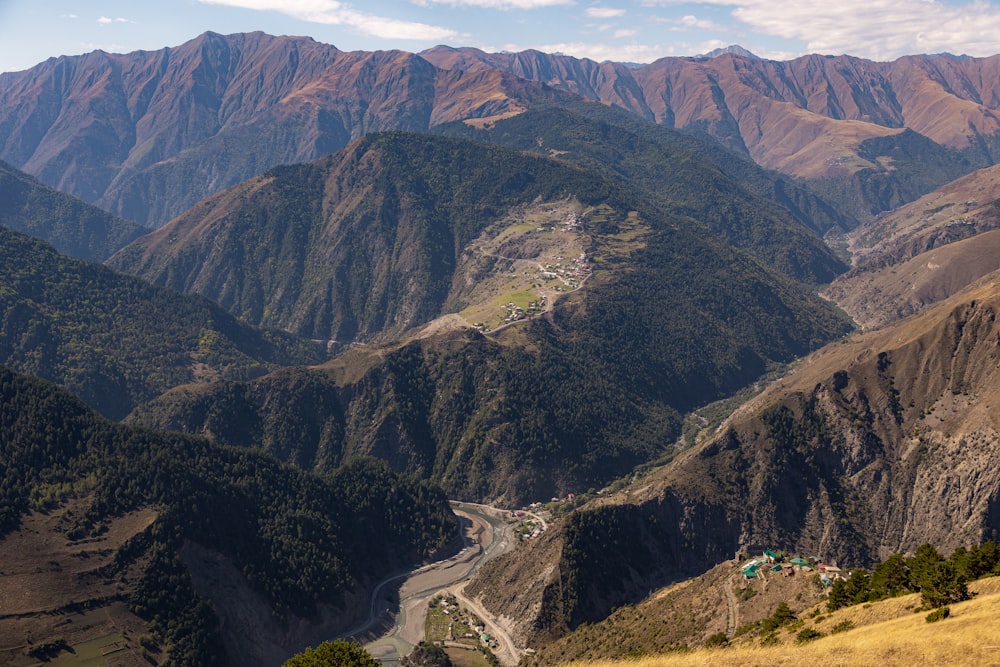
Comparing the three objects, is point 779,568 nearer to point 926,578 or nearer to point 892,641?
point 926,578

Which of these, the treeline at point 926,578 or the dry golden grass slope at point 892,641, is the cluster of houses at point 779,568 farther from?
the dry golden grass slope at point 892,641

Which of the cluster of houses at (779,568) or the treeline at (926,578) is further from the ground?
the treeline at (926,578)

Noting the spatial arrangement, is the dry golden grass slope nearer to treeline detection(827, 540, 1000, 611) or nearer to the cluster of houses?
treeline detection(827, 540, 1000, 611)

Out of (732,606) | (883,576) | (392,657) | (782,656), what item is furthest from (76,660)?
(883,576)

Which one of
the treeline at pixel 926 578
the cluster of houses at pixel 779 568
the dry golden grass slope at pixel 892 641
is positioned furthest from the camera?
the cluster of houses at pixel 779 568

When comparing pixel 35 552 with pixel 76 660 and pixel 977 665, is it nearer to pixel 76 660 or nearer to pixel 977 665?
pixel 76 660

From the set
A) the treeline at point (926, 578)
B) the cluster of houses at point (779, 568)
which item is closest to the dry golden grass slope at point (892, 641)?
the treeline at point (926, 578)
